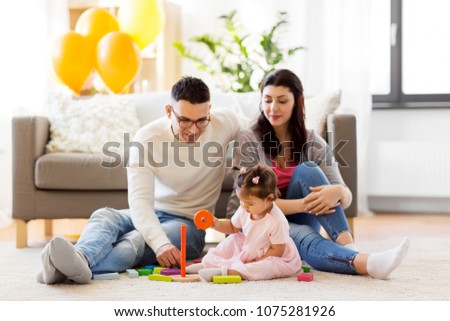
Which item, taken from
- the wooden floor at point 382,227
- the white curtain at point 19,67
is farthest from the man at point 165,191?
the white curtain at point 19,67

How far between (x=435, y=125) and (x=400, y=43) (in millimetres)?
593

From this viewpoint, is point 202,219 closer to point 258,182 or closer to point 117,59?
point 258,182

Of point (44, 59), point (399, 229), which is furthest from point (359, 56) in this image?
point (44, 59)

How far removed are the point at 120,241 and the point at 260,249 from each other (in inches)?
18.3

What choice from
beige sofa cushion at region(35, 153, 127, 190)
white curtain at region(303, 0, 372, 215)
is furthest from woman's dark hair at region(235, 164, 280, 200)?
white curtain at region(303, 0, 372, 215)

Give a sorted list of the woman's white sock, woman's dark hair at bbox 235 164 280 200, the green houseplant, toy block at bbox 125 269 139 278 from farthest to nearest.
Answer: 1. the green houseplant
2. toy block at bbox 125 269 139 278
3. woman's dark hair at bbox 235 164 280 200
4. the woman's white sock

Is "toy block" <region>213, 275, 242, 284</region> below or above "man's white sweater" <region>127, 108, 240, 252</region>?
below

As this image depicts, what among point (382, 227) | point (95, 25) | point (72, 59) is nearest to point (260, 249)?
point (382, 227)

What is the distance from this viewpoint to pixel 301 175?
2391 mm

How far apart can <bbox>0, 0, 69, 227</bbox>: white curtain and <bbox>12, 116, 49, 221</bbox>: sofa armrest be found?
3.89 ft

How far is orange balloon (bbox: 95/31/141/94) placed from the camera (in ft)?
12.8

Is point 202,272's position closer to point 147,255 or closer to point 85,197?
point 147,255

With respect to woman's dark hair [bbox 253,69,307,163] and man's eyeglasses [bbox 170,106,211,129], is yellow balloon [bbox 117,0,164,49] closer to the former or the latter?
woman's dark hair [bbox 253,69,307,163]

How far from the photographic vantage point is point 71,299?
1.89m
